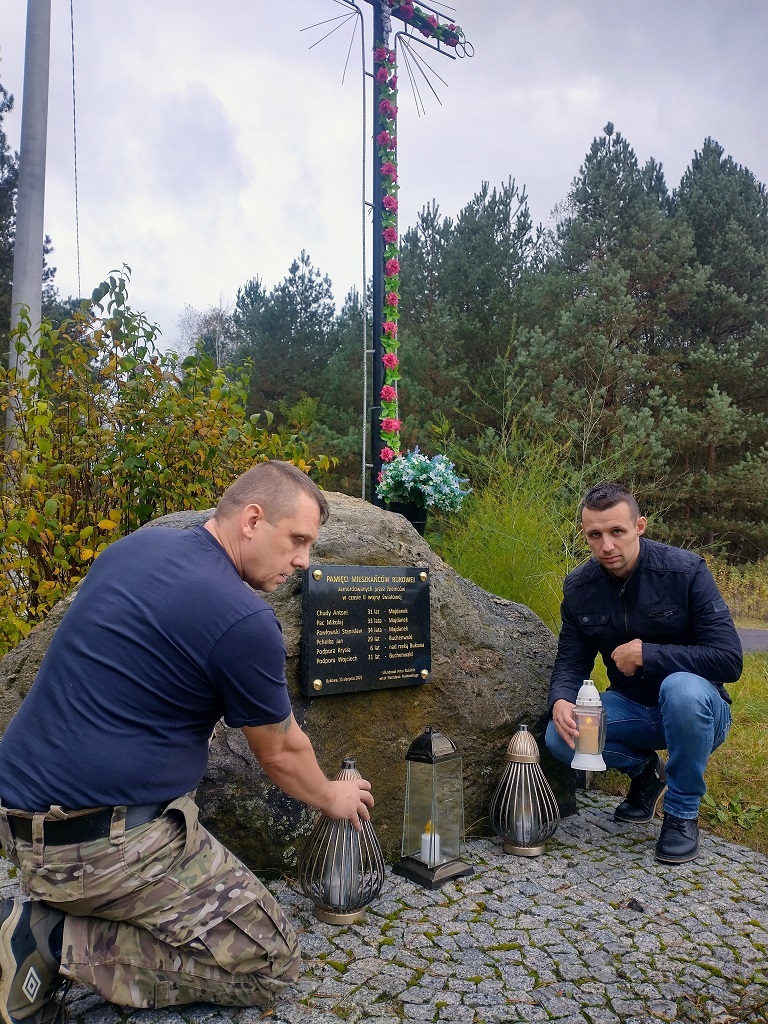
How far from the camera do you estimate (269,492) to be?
2.08 meters

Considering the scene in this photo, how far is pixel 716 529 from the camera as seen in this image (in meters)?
15.4

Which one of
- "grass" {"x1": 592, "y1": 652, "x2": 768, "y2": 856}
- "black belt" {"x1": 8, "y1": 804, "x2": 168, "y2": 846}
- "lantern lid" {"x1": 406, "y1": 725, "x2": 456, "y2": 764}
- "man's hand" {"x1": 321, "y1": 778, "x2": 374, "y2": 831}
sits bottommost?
"grass" {"x1": 592, "y1": 652, "x2": 768, "y2": 856}

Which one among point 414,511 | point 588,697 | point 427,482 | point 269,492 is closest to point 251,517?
point 269,492

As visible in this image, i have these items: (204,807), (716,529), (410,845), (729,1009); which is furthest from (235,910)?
(716,529)

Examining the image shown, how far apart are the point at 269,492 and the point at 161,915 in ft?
3.55

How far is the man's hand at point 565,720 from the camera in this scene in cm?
311

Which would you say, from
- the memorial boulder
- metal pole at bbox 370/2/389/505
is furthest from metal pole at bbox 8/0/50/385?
the memorial boulder

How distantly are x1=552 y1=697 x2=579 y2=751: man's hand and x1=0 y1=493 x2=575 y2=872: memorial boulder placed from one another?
0.30 meters

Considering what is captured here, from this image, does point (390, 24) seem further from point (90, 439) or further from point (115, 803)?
point (115, 803)

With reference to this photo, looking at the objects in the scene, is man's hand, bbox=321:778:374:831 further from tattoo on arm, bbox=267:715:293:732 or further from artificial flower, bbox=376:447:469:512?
artificial flower, bbox=376:447:469:512

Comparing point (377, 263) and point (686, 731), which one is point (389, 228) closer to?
point (377, 263)

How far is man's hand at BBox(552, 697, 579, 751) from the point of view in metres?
3.11

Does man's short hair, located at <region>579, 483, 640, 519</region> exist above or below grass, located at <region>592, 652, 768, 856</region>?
above

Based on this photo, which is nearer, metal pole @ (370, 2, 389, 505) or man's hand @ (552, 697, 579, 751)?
man's hand @ (552, 697, 579, 751)
